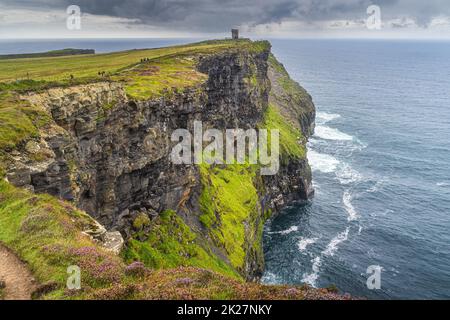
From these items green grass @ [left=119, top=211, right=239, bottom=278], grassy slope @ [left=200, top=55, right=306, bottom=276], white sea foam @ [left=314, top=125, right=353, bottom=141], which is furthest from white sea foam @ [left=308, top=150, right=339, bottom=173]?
green grass @ [left=119, top=211, right=239, bottom=278]

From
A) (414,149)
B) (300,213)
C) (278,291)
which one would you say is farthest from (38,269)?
(414,149)

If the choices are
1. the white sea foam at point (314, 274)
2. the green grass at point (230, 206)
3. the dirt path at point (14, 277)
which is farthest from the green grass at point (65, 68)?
the white sea foam at point (314, 274)

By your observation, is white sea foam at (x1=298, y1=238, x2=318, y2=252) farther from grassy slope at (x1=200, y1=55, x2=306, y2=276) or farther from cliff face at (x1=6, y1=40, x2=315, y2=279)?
cliff face at (x1=6, y1=40, x2=315, y2=279)

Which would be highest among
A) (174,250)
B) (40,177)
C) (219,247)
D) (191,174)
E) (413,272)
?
Answer: (40,177)

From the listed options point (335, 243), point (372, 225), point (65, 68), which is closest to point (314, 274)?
point (335, 243)
